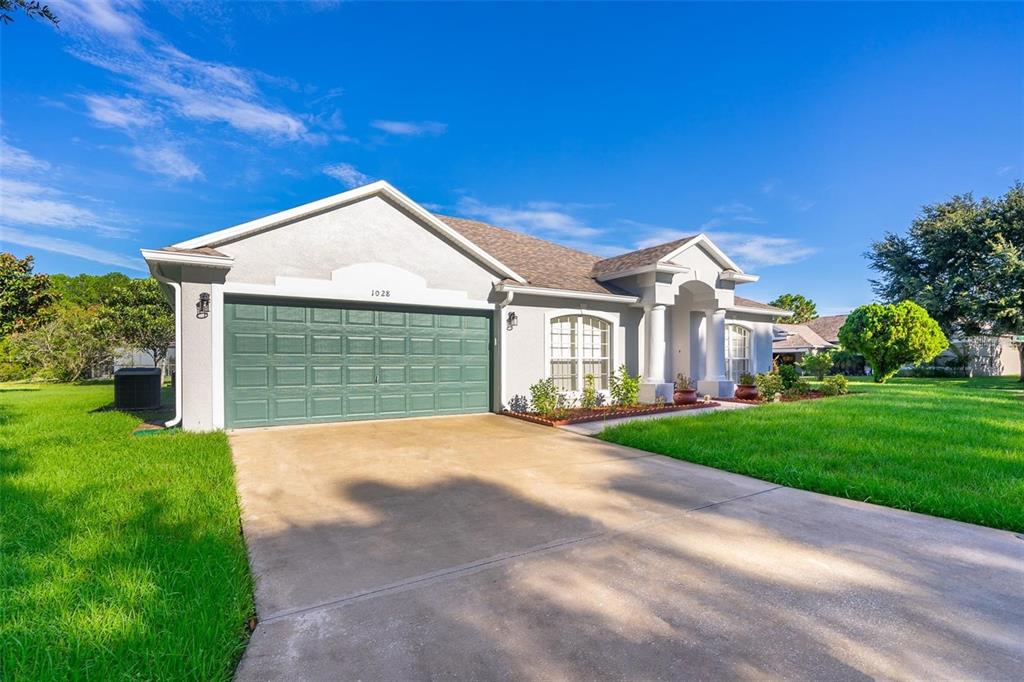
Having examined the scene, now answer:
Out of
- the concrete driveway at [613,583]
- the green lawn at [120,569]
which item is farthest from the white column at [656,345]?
the green lawn at [120,569]

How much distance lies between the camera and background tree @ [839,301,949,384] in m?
20.5

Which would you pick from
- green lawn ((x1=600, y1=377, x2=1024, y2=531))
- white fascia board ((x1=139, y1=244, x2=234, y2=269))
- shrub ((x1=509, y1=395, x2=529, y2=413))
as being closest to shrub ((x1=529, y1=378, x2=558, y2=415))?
shrub ((x1=509, y1=395, x2=529, y2=413))

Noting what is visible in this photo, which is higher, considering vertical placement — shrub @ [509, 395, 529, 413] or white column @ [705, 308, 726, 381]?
white column @ [705, 308, 726, 381]

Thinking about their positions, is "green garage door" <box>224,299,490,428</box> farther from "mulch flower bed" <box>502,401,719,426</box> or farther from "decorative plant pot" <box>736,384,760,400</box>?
"decorative plant pot" <box>736,384,760,400</box>

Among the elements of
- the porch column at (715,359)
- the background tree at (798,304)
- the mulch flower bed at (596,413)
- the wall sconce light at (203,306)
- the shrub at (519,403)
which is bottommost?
the mulch flower bed at (596,413)

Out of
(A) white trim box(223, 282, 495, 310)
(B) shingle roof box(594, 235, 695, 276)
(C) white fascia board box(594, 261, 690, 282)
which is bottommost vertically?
(A) white trim box(223, 282, 495, 310)

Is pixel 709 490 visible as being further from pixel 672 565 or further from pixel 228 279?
pixel 228 279

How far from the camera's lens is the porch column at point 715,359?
48.6 feet

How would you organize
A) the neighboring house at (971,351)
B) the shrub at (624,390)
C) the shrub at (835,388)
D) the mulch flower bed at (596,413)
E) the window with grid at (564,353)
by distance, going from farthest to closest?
1. the neighboring house at (971,351)
2. the shrub at (835,388)
3. the shrub at (624,390)
4. the window with grid at (564,353)
5. the mulch flower bed at (596,413)

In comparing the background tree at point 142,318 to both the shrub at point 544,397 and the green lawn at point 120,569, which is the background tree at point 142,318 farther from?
the shrub at point 544,397

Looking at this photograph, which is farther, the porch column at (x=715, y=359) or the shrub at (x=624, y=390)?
the porch column at (x=715, y=359)

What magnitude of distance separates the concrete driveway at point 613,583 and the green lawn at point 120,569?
0.26 metres

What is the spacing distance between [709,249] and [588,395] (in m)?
6.39

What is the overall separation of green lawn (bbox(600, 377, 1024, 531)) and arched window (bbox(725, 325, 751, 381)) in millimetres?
5735
